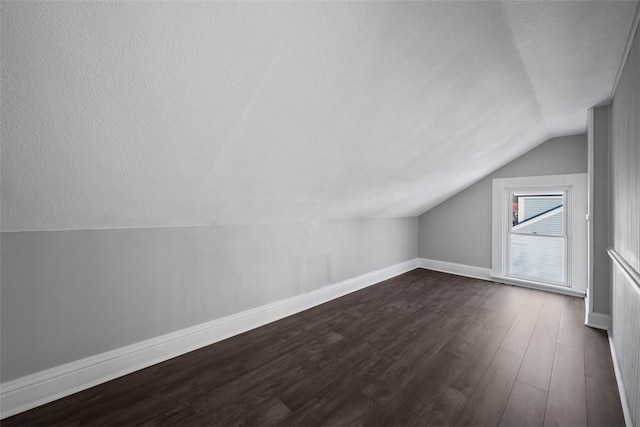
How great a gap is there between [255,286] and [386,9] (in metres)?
2.34

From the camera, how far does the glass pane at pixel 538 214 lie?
4.02 meters

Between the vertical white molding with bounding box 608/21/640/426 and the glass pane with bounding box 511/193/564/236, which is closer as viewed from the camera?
the vertical white molding with bounding box 608/21/640/426

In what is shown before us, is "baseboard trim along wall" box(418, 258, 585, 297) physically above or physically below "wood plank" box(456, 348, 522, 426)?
above

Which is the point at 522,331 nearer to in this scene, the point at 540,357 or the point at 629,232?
the point at 540,357

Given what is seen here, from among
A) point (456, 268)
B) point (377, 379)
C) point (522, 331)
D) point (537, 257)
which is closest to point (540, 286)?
point (537, 257)

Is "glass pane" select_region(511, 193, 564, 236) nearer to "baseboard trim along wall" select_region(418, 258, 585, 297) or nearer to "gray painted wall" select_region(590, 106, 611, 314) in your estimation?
"baseboard trim along wall" select_region(418, 258, 585, 297)

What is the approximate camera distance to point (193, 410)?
1.59 meters

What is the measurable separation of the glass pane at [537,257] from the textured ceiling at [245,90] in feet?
7.55

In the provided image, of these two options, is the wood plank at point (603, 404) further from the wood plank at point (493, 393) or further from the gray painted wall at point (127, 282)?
the gray painted wall at point (127, 282)

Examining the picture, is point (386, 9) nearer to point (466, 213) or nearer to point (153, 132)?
point (153, 132)

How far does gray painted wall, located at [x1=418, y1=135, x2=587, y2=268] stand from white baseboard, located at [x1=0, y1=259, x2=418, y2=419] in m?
3.01

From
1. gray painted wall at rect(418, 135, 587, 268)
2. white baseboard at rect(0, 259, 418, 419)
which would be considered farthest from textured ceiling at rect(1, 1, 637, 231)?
gray painted wall at rect(418, 135, 587, 268)

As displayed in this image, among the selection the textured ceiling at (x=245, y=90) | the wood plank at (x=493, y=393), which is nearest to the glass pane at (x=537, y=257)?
the textured ceiling at (x=245, y=90)

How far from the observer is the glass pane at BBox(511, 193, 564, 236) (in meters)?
4.02
